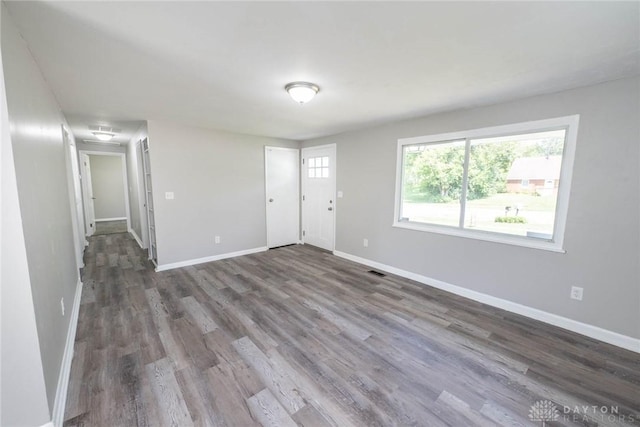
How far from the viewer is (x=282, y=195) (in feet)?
17.5

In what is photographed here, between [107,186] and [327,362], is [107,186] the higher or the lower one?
the higher one

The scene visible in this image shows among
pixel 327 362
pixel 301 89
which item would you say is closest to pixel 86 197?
pixel 301 89

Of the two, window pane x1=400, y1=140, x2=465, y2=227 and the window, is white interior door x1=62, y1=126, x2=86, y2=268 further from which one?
window pane x1=400, y1=140, x2=465, y2=227

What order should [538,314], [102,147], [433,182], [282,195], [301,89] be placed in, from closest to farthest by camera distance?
[301,89]
[538,314]
[433,182]
[282,195]
[102,147]

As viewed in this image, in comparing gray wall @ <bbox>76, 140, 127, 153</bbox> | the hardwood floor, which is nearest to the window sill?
the hardwood floor

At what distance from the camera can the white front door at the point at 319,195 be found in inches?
192

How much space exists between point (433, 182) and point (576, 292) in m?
1.83

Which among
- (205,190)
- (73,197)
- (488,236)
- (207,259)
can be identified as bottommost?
(207,259)

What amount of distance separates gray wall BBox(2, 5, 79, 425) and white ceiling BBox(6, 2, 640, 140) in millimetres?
233

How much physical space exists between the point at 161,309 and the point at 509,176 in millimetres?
4175

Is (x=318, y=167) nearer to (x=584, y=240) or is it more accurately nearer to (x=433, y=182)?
(x=433, y=182)

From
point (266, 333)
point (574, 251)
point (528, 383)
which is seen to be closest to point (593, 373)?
point (528, 383)

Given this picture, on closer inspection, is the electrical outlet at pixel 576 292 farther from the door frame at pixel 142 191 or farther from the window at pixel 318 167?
the door frame at pixel 142 191

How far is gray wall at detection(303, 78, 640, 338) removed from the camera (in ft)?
7.02
